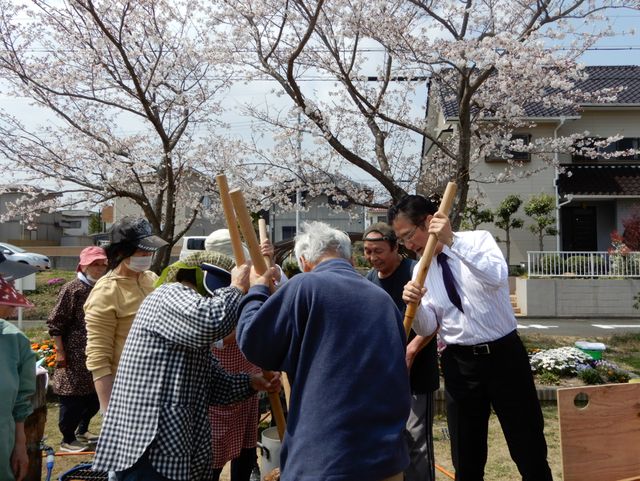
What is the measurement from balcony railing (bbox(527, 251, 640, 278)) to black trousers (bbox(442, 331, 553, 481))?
1465 cm

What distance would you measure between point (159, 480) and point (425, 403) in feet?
6.46

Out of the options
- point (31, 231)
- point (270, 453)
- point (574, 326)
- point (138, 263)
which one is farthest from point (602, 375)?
point (31, 231)

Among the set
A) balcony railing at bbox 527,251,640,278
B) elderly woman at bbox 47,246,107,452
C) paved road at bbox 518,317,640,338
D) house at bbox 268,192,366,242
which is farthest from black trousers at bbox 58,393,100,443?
Answer: balcony railing at bbox 527,251,640,278

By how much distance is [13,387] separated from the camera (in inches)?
104

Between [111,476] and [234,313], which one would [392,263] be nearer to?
[234,313]

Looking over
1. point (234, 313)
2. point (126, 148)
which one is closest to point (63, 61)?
point (126, 148)

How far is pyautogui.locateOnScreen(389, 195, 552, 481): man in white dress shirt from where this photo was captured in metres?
3.09

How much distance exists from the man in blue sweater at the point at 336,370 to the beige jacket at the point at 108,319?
63.8 inches

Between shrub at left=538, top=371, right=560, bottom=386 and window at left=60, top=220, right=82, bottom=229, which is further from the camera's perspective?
window at left=60, top=220, right=82, bottom=229

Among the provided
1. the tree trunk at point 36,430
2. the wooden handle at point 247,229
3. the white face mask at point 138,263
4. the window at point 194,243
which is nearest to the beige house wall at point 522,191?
the window at point 194,243

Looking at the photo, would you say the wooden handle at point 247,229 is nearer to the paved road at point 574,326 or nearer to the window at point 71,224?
the paved road at point 574,326

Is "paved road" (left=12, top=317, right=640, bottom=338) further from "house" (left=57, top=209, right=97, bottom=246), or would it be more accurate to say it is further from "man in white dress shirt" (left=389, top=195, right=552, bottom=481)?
"house" (left=57, top=209, right=97, bottom=246)

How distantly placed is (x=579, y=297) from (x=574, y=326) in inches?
105

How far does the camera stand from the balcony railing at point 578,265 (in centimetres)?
1686
